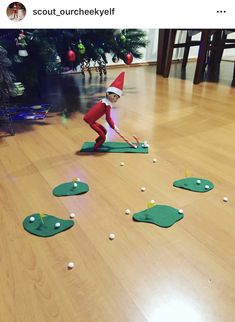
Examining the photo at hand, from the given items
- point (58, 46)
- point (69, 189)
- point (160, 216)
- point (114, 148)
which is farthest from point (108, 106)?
point (58, 46)

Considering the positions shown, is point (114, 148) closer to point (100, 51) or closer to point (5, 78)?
point (5, 78)

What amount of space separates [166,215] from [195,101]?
3.75 ft

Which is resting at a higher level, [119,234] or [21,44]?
[21,44]

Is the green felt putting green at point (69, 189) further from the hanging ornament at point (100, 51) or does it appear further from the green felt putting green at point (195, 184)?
the hanging ornament at point (100, 51)

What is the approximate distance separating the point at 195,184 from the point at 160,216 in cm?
20

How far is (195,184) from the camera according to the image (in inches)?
35.9

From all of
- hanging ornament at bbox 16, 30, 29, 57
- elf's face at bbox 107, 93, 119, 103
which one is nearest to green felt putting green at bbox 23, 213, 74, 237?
elf's face at bbox 107, 93, 119, 103

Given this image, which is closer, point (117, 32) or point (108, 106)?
point (108, 106)
